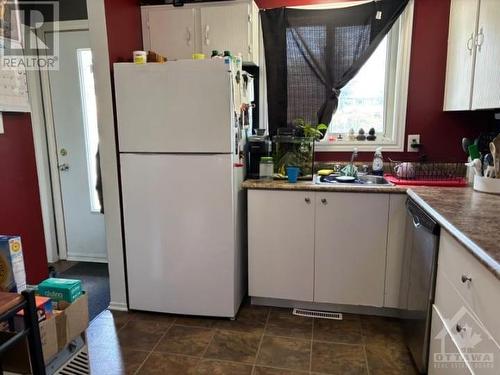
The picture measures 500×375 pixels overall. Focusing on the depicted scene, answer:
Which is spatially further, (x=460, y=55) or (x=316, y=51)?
(x=316, y=51)

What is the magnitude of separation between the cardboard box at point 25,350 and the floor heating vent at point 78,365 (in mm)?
165

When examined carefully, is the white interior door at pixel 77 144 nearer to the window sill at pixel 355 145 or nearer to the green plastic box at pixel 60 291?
the green plastic box at pixel 60 291

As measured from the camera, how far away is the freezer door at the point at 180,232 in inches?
87.4

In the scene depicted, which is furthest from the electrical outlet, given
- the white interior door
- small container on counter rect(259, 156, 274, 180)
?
the white interior door

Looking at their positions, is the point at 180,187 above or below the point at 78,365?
above

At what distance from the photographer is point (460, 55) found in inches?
90.4

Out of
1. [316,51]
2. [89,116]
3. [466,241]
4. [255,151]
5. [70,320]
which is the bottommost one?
[70,320]

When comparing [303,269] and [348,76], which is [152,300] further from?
[348,76]

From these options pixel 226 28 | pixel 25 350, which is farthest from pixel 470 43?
pixel 25 350

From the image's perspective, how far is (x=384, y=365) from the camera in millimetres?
1931

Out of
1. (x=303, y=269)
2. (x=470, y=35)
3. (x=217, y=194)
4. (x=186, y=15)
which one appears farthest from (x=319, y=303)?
(x=186, y=15)

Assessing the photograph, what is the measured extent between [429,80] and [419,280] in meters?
1.58

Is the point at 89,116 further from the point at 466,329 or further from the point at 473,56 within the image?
the point at 466,329

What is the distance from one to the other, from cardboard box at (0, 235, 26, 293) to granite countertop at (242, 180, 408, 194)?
1343 millimetres
